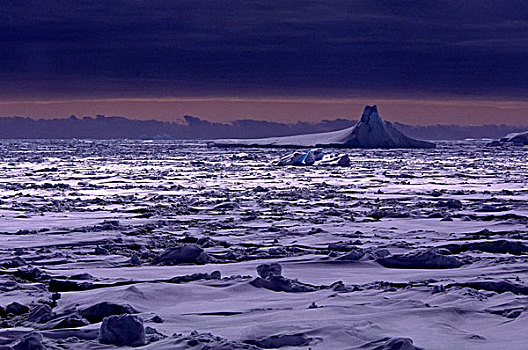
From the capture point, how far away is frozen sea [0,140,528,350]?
3438 mm

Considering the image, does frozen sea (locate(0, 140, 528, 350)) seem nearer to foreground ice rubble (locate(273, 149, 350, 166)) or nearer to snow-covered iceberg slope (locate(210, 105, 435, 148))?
foreground ice rubble (locate(273, 149, 350, 166))

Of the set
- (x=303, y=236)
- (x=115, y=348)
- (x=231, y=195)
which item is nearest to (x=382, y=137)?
(x=231, y=195)

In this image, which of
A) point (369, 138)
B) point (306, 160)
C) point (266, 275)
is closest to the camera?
point (266, 275)

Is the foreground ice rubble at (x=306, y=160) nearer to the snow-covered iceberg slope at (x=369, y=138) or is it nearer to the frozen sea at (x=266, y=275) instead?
the frozen sea at (x=266, y=275)

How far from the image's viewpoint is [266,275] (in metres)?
4.87

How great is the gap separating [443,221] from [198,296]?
4.68 m

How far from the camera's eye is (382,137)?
189 ft

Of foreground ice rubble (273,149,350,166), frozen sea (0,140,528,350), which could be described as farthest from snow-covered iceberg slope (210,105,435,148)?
frozen sea (0,140,528,350)

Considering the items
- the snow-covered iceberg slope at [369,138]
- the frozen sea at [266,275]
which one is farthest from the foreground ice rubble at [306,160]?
the snow-covered iceberg slope at [369,138]

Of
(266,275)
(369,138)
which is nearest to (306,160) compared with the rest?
(266,275)

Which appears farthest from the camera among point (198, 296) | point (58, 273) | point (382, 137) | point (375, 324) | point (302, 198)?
point (382, 137)

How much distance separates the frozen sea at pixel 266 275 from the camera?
3.44 meters

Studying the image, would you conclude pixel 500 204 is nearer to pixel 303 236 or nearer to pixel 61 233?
pixel 303 236

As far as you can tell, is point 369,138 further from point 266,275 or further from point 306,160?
point 266,275
